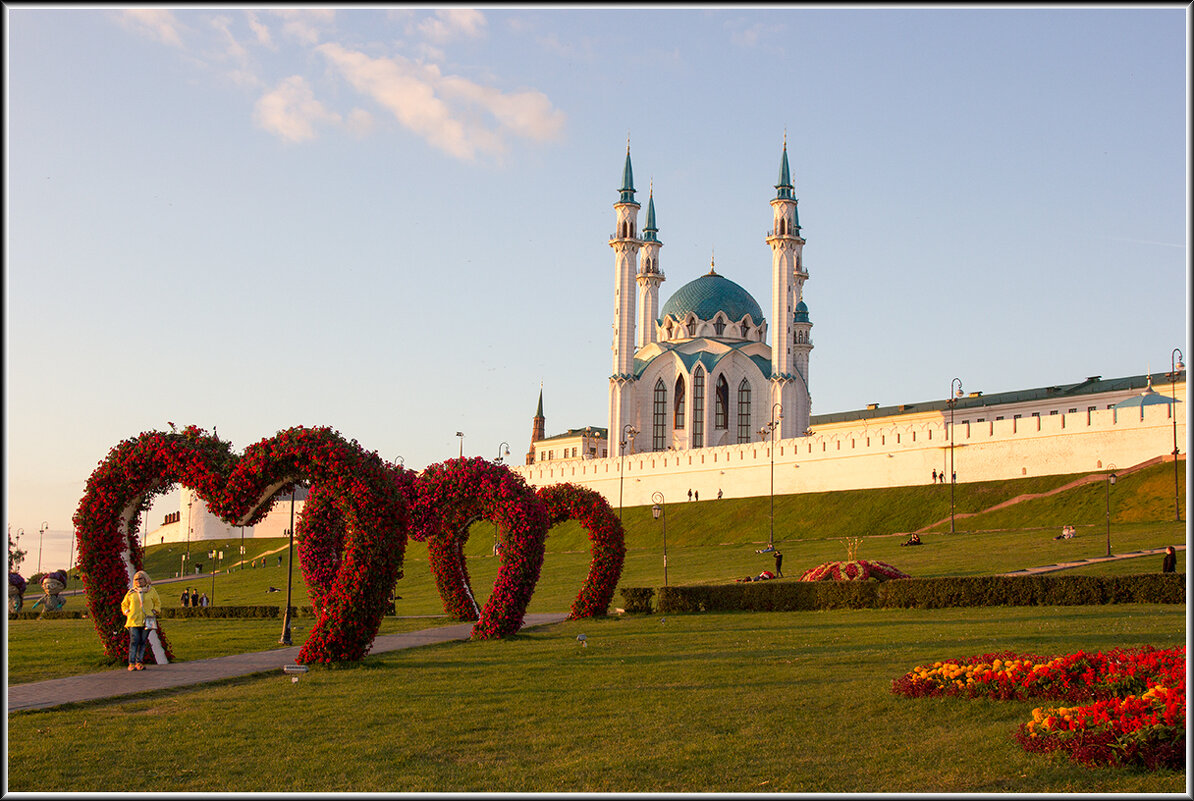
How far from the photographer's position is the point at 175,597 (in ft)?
160

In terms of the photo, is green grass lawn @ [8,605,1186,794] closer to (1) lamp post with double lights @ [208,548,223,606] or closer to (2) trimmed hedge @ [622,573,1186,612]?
(2) trimmed hedge @ [622,573,1186,612]

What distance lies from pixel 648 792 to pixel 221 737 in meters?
4.90

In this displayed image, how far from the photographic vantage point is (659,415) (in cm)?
8800

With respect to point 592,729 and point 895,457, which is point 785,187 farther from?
point 592,729

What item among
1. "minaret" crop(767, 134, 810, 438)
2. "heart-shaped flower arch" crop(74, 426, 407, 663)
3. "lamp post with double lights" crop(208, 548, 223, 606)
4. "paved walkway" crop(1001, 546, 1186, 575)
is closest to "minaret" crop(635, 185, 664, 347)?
"minaret" crop(767, 134, 810, 438)

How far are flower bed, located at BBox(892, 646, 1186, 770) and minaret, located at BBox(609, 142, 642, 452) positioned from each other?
238 feet

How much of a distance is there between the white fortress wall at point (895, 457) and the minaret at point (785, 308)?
1028cm

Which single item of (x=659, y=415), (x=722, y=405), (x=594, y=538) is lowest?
(x=594, y=538)

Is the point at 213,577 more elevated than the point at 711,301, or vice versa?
the point at 711,301

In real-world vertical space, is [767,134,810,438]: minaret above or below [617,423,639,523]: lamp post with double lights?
above

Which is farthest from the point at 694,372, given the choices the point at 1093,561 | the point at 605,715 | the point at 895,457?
the point at 605,715

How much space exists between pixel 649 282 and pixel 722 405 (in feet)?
42.1

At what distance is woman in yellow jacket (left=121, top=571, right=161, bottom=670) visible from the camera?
1658 centimetres

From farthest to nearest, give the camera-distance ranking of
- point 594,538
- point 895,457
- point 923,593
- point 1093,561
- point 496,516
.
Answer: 1. point 895,457
2. point 1093,561
3. point 594,538
4. point 923,593
5. point 496,516
